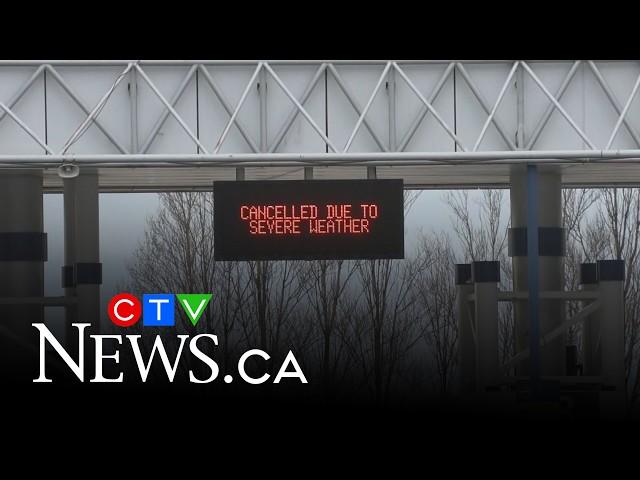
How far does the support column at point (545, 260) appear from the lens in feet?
80.8

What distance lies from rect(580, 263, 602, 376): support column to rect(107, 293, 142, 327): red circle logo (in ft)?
27.9

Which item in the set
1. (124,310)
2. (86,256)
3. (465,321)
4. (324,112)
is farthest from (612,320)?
(86,256)

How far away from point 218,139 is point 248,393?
2019 centimetres

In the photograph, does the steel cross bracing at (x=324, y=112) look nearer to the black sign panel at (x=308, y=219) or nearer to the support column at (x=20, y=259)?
the black sign panel at (x=308, y=219)

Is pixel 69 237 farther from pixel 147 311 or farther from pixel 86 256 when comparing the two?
pixel 147 311

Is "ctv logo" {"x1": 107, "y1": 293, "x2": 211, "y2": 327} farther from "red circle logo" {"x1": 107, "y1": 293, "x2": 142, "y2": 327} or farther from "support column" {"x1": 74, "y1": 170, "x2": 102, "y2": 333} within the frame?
"support column" {"x1": 74, "y1": 170, "x2": 102, "y2": 333}

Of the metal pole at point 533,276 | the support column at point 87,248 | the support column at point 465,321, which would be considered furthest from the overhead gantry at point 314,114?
the support column at point 465,321

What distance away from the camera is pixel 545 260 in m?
25.0

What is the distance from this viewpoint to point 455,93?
2128cm

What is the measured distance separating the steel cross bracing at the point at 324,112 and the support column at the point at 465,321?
23.9 ft

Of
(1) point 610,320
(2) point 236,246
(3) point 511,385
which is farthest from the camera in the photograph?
(1) point 610,320

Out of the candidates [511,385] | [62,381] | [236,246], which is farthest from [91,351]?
[511,385]

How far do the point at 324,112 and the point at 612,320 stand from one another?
762cm

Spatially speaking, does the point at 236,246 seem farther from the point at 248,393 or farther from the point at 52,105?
the point at 248,393
